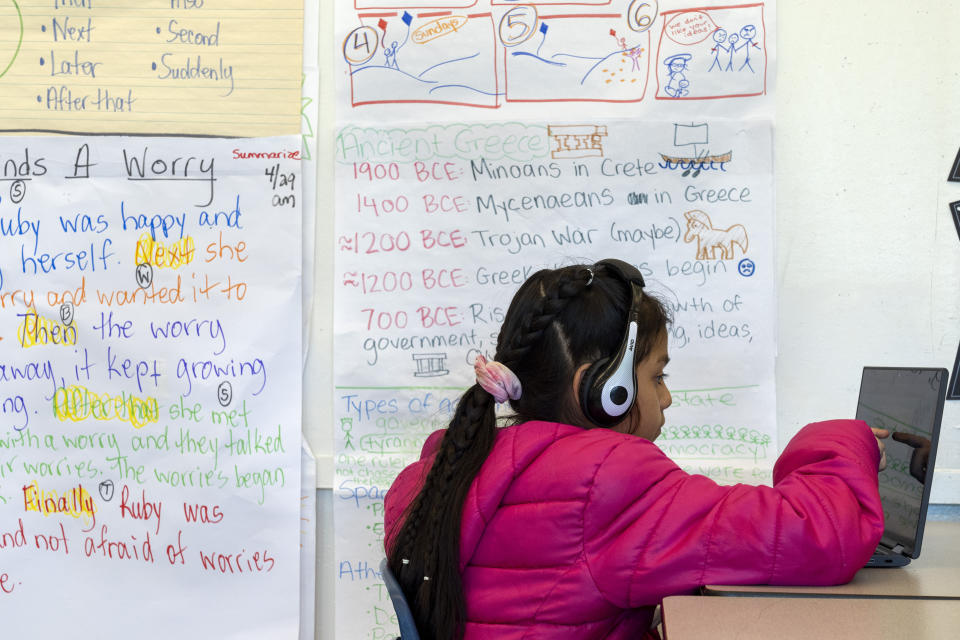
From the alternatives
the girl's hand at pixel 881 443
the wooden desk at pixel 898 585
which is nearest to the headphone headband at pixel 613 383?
the wooden desk at pixel 898 585

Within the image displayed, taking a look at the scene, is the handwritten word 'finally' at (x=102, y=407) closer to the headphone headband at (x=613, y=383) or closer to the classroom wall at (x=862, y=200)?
the headphone headband at (x=613, y=383)

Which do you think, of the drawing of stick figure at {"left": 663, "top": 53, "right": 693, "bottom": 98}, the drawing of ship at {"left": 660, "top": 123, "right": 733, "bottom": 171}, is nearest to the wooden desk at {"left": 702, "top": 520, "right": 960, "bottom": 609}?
the drawing of ship at {"left": 660, "top": 123, "right": 733, "bottom": 171}

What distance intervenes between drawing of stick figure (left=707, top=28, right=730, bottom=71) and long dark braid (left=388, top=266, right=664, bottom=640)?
37.2 inches

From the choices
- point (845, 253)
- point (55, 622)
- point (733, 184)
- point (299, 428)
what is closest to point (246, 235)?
point (299, 428)

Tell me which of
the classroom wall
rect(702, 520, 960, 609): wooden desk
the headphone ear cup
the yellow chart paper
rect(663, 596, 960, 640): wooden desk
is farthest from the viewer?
the yellow chart paper

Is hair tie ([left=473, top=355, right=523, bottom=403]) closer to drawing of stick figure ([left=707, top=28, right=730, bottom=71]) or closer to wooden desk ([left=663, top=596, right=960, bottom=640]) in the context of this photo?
wooden desk ([left=663, top=596, right=960, bottom=640])

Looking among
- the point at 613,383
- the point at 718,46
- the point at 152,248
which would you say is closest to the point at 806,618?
the point at 613,383

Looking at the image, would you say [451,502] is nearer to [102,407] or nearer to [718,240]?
[718,240]

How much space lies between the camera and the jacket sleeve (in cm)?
102

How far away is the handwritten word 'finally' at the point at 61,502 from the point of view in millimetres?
1996

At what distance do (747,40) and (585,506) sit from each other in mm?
1332

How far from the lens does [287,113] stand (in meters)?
2.01

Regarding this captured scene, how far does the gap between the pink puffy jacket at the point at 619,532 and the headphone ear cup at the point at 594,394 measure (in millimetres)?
53

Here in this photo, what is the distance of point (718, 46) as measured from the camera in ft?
6.37
